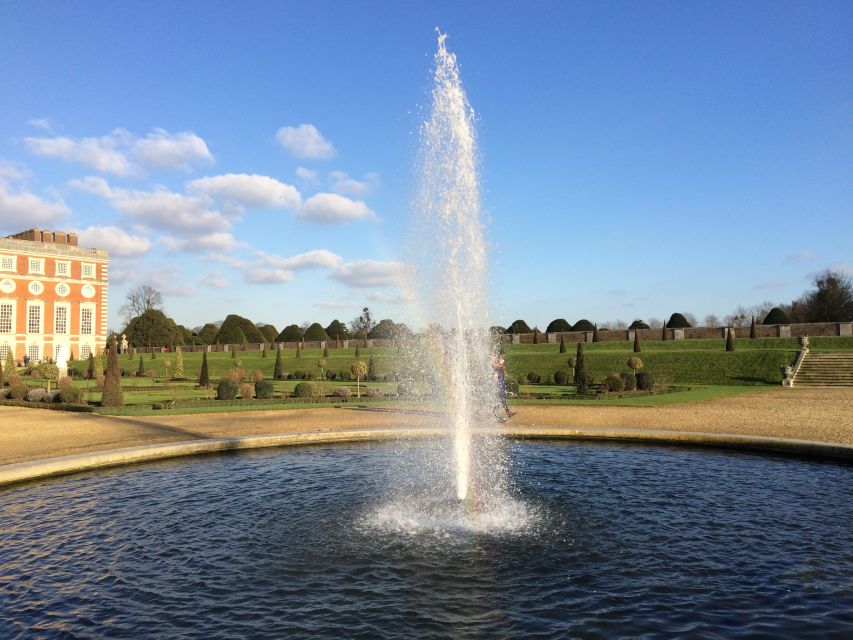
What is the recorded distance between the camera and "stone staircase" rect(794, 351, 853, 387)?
30.6m

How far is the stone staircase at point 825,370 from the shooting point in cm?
3056

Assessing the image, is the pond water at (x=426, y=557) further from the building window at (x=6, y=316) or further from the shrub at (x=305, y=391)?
the building window at (x=6, y=316)

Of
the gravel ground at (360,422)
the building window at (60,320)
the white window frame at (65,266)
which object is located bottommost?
the gravel ground at (360,422)

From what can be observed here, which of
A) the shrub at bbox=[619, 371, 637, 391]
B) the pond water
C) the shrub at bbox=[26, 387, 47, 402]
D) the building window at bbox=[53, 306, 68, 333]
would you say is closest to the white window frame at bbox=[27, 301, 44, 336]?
the building window at bbox=[53, 306, 68, 333]

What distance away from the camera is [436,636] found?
5.19m

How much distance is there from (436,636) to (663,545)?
12.0ft

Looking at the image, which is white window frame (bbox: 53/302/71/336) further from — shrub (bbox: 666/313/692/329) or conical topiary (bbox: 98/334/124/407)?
shrub (bbox: 666/313/692/329)

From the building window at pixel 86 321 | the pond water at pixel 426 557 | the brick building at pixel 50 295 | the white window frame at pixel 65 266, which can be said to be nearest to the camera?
the pond water at pixel 426 557

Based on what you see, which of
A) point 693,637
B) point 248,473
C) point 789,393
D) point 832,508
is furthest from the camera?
point 789,393

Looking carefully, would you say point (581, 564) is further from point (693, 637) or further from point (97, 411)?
point (97, 411)

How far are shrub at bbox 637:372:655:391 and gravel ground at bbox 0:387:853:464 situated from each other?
4674mm

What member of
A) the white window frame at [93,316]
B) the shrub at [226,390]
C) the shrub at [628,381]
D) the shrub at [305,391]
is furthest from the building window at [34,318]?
the shrub at [628,381]

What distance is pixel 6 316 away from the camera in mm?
64188

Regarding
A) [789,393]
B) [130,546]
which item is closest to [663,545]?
[130,546]
